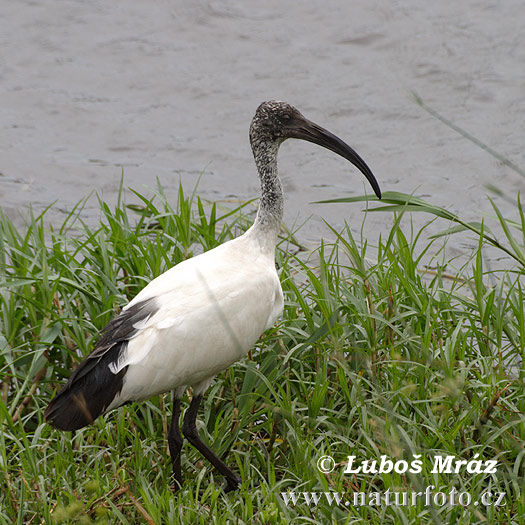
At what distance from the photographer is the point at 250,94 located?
381 inches

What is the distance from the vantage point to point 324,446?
3.70 m

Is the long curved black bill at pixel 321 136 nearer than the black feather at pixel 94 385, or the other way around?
the black feather at pixel 94 385

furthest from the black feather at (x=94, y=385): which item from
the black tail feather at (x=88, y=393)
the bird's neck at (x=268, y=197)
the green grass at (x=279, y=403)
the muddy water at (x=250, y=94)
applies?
the muddy water at (x=250, y=94)

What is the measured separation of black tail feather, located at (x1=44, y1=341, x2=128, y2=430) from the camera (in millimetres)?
3467

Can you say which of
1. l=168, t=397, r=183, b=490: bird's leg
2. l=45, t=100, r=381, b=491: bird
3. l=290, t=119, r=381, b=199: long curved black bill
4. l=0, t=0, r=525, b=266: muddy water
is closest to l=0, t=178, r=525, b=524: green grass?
l=168, t=397, r=183, b=490: bird's leg

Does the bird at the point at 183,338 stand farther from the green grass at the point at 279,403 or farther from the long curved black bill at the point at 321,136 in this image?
the long curved black bill at the point at 321,136

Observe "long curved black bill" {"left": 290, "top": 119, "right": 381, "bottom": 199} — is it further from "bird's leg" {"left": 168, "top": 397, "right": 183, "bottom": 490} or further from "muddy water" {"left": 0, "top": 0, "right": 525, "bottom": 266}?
"muddy water" {"left": 0, "top": 0, "right": 525, "bottom": 266}

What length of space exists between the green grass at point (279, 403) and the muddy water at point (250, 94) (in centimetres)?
282

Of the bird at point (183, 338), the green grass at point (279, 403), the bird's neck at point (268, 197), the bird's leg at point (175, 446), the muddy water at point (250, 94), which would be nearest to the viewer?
the green grass at point (279, 403)

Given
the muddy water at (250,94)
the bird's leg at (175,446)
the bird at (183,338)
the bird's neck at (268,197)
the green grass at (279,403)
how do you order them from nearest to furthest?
1. the green grass at (279,403)
2. the bird at (183,338)
3. the bird's leg at (175,446)
4. the bird's neck at (268,197)
5. the muddy water at (250,94)

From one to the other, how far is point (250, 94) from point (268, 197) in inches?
225

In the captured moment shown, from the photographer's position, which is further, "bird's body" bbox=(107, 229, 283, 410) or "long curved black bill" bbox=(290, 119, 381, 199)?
"long curved black bill" bbox=(290, 119, 381, 199)

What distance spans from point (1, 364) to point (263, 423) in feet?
3.99

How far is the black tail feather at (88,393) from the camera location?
3467 millimetres
